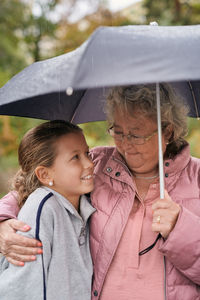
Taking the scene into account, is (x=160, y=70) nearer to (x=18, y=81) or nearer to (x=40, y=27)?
(x=18, y=81)

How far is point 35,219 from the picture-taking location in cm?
200

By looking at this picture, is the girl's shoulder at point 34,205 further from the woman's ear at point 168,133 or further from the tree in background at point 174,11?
the tree in background at point 174,11

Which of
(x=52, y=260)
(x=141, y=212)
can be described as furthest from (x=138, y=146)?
(x=52, y=260)

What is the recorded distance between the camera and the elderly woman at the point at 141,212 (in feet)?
6.37

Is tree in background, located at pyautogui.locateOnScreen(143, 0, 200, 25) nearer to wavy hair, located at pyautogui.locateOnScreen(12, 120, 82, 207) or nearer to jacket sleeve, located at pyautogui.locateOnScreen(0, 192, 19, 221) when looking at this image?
wavy hair, located at pyautogui.locateOnScreen(12, 120, 82, 207)

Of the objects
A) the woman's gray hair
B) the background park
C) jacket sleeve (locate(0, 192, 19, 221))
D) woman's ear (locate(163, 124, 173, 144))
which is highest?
the background park

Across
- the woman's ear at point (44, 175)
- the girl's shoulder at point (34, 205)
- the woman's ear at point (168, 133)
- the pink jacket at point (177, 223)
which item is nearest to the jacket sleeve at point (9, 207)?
the pink jacket at point (177, 223)

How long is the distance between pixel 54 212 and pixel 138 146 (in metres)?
0.65

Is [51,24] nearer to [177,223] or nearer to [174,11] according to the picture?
[174,11]

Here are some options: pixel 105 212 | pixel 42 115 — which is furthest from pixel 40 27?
pixel 105 212

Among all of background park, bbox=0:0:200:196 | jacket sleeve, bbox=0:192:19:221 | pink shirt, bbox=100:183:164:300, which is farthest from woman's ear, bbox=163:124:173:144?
background park, bbox=0:0:200:196

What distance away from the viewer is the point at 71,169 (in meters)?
2.24

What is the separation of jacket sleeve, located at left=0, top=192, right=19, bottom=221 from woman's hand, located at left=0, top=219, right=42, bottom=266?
0.06 m

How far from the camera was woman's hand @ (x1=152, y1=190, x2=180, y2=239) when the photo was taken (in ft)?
6.24
